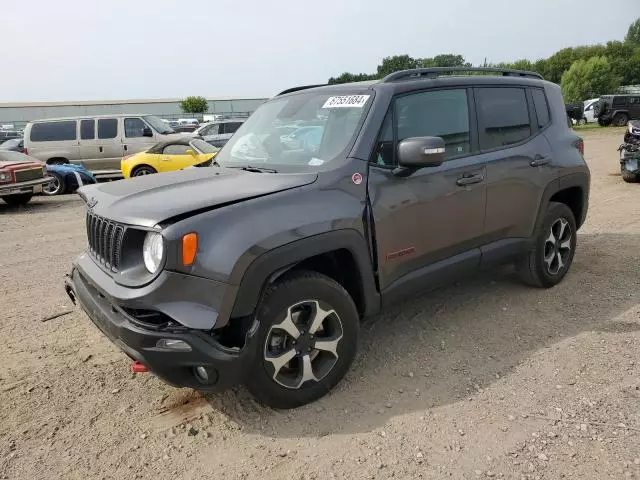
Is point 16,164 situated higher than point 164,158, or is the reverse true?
point 164,158

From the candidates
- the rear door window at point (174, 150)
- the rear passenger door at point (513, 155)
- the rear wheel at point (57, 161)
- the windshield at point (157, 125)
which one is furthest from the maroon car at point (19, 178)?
the rear passenger door at point (513, 155)

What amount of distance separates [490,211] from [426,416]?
5.77ft

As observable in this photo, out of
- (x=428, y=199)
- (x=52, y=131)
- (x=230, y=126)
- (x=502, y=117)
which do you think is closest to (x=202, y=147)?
(x=52, y=131)

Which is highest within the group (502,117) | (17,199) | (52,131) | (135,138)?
(502,117)

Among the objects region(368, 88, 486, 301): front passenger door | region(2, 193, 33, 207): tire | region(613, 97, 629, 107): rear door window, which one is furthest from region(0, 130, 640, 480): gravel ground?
region(613, 97, 629, 107): rear door window

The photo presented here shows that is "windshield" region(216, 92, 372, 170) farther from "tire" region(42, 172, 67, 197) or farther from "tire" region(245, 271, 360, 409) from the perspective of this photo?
"tire" region(42, 172, 67, 197)

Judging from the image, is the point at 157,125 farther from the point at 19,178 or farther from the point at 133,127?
the point at 19,178

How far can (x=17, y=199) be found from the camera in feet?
37.9

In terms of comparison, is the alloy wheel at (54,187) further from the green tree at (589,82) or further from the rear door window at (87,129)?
the green tree at (589,82)

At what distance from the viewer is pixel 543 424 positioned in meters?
2.85

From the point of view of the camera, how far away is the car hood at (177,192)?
271 cm

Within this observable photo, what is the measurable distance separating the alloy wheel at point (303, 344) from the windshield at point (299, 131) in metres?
0.94

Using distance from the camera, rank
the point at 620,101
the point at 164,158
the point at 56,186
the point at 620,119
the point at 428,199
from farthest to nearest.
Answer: the point at 620,119
the point at 620,101
the point at 56,186
the point at 164,158
the point at 428,199

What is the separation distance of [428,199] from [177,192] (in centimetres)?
164
